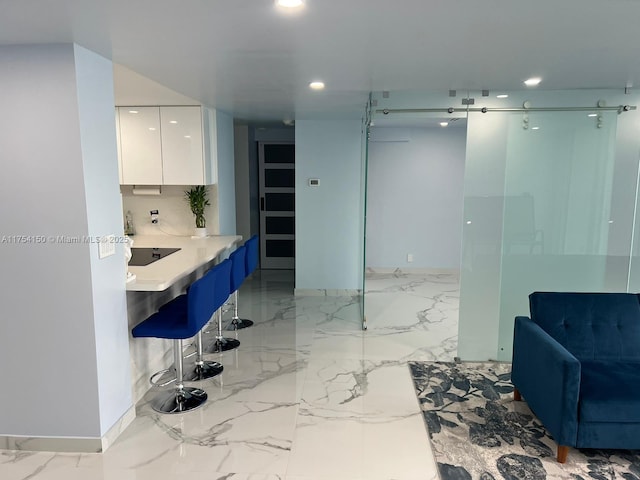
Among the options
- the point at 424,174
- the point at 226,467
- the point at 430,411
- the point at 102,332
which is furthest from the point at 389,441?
the point at 424,174

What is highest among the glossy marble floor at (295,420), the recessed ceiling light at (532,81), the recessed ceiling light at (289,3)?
the recessed ceiling light at (532,81)

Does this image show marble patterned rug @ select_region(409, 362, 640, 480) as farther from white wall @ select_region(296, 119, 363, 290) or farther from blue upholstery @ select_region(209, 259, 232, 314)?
white wall @ select_region(296, 119, 363, 290)

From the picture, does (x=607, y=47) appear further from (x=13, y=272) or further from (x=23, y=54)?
(x=13, y=272)

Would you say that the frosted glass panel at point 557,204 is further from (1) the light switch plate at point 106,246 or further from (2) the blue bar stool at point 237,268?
(1) the light switch plate at point 106,246

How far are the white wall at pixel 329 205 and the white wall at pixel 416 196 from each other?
46.9 inches

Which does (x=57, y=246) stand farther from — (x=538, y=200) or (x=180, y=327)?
(x=538, y=200)

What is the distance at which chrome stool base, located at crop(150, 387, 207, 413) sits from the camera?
3400 millimetres

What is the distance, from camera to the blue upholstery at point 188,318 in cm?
316

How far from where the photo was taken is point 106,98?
2922 millimetres

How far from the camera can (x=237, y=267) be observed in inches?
173

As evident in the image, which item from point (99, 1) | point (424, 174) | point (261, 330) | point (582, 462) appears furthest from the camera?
point (424, 174)

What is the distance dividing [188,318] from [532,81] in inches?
122

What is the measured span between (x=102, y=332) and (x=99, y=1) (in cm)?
184

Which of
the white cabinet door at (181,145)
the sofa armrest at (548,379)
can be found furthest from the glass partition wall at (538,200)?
the white cabinet door at (181,145)
